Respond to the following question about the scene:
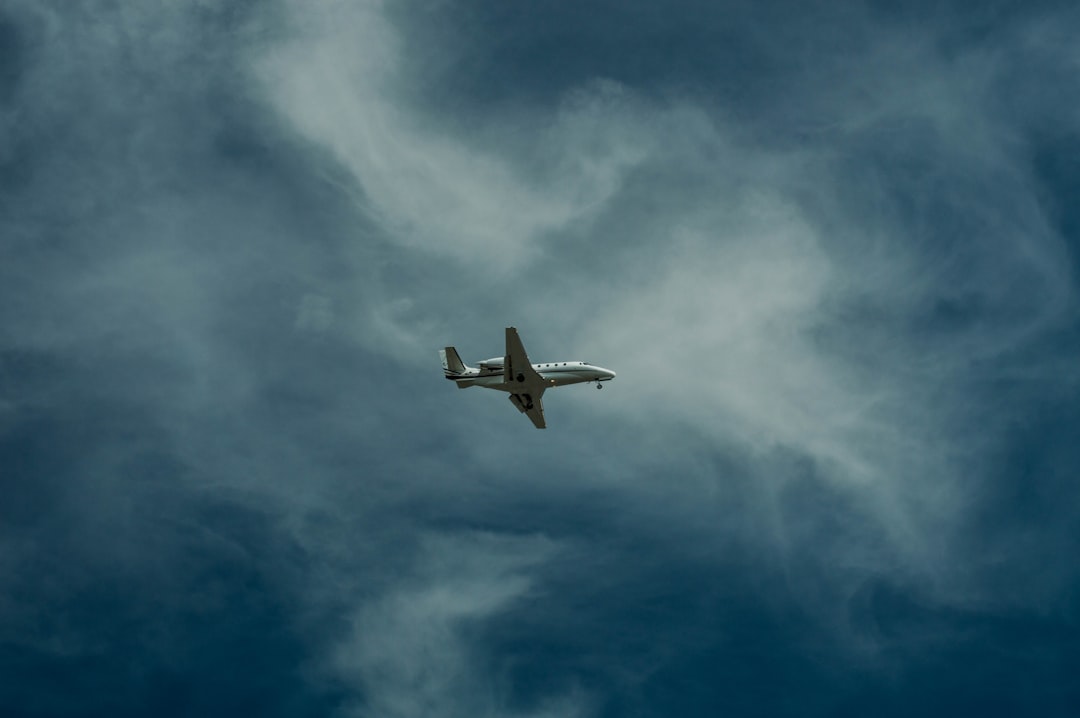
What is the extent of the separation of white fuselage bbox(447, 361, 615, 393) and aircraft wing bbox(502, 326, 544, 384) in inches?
54.6

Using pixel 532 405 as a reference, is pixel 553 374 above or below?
above

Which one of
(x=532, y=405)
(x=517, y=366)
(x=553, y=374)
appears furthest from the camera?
(x=532, y=405)

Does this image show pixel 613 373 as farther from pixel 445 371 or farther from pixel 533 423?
pixel 445 371

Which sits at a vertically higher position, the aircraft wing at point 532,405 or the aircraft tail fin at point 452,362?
the aircraft tail fin at point 452,362

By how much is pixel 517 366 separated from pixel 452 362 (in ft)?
59.6

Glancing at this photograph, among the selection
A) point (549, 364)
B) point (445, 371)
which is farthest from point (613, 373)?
point (445, 371)

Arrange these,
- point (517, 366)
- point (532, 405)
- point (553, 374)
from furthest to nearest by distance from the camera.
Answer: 1. point (532, 405)
2. point (553, 374)
3. point (517, 366)

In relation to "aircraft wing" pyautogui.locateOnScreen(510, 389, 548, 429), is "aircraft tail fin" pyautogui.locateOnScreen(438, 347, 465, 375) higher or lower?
higher

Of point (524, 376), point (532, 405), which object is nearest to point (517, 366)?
point (524, 376)

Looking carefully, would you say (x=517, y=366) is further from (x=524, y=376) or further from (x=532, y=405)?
(x=532, y=405)

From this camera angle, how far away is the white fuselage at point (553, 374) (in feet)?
502

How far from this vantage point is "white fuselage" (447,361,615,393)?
153 metres

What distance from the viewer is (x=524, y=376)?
149000 mm

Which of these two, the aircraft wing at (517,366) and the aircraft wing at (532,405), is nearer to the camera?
the aircraft wing at (517,366)
